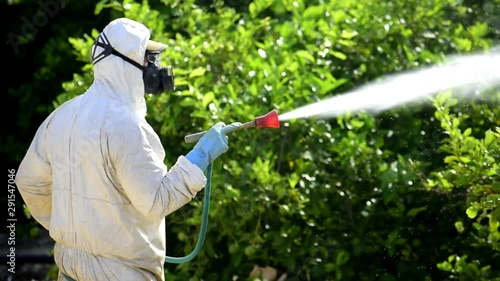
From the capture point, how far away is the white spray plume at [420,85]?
6.23 metres

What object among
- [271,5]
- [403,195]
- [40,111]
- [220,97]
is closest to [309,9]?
[271,5]

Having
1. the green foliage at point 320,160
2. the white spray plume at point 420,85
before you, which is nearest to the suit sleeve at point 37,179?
the green foliage at point 320,160

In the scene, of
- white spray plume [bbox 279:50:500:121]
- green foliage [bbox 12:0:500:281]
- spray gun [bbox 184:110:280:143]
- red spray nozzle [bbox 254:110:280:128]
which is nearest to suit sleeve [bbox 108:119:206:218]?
spray gun [bbox 184:110:280:143]

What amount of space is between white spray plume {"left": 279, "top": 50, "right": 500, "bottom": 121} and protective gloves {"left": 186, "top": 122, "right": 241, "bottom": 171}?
1743 millimetres

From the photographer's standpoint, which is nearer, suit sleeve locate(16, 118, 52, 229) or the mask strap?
the mask strap

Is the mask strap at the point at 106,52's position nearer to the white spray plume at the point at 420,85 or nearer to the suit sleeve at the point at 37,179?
the suit sleeve at the point at 37,179

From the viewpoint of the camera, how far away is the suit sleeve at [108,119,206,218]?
412 centimetres

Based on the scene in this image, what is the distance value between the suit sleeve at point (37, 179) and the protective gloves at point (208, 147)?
0.60 m

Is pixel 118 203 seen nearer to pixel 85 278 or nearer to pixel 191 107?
pixel 85 278

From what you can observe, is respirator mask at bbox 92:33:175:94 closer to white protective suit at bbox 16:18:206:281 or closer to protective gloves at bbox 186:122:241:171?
white protective suit at bbox 16:18:206:281

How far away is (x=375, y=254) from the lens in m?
5.86

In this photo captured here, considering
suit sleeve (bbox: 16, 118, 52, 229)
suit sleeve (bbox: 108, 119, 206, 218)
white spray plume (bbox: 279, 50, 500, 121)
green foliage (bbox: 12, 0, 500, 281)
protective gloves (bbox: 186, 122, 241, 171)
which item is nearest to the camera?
suit sleeve (bbox: 108, 119, 206, 218)

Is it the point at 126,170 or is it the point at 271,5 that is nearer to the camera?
the point at 126,170

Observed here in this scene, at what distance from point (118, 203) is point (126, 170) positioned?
0.50ft
